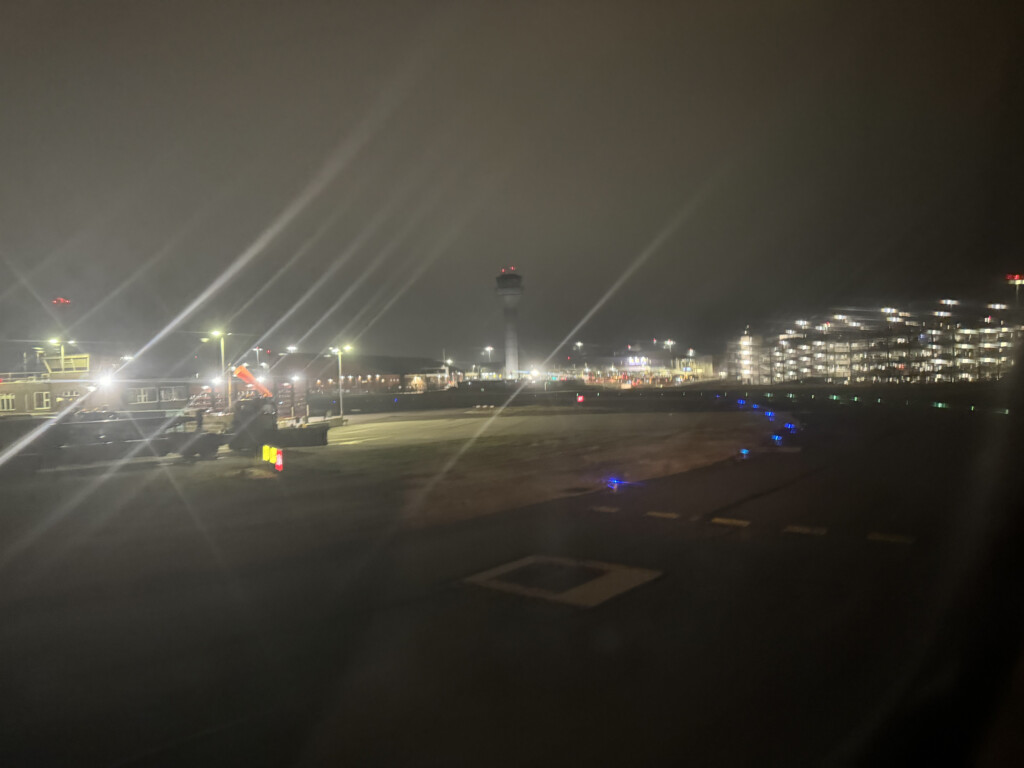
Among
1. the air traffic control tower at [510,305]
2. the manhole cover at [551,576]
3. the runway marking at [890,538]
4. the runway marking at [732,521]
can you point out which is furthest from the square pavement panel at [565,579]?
the air traffic control tower at [510,305]

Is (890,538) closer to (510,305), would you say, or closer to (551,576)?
(551,576)

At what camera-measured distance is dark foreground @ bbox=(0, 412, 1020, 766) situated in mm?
4191

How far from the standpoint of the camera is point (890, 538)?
30.1 feet

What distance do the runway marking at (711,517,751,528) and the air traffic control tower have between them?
165679mm

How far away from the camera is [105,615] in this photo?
6789 mm

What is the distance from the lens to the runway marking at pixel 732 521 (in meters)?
10.2

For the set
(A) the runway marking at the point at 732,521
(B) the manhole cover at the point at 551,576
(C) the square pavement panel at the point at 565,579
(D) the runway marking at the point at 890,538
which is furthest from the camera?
(A) the runway marking at the point at 732,521

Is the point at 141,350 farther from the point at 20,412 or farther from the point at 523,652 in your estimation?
the point at 523,652

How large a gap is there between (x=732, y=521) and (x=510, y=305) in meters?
182

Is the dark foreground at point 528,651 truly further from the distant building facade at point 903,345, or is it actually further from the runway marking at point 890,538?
the distant building facade at point 903,345

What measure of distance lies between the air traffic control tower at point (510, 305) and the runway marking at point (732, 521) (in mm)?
165679

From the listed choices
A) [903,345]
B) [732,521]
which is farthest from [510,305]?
[732,521]

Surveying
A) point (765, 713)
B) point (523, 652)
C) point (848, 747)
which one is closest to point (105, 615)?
point (523, 652)

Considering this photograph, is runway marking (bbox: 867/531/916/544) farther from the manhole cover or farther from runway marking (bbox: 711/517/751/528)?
the manhole cover
